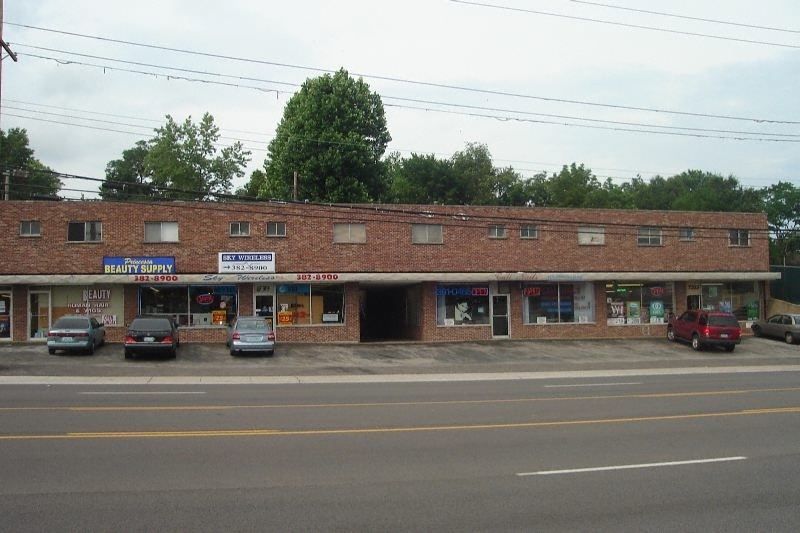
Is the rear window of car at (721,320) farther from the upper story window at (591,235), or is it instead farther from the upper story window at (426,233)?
the upper story window at (426,233)

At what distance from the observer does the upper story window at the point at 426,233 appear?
3381cm

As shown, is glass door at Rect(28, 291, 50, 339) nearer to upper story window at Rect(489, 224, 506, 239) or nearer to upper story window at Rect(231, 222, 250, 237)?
upper story window at Rect(231, 222, 250, 237)

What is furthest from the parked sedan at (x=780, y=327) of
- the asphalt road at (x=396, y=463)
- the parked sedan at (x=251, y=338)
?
the parked sedan at (x=251, y=338)

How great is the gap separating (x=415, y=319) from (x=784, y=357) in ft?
55.4

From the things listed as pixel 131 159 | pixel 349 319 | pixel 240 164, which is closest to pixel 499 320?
pixel 349 319

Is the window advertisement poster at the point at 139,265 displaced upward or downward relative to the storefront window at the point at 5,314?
upward

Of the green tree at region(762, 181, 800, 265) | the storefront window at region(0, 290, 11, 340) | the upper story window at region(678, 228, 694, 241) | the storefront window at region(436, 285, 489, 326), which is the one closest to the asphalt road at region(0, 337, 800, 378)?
the storefront window at region(0, 290, 11, 340)

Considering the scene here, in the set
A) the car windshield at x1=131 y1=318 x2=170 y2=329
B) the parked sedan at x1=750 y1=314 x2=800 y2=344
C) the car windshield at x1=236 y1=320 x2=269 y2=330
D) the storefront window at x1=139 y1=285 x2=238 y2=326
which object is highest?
the storefront window at x1=139 y1=285 x2=238 y2=326

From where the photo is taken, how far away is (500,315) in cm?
3500

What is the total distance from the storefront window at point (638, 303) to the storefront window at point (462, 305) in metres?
6.66

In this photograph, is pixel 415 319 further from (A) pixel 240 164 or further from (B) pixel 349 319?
(A) pixel 240 164

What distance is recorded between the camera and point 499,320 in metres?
35.0

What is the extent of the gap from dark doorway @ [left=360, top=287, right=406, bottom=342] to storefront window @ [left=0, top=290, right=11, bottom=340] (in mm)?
16761

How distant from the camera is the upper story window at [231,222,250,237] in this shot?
32.3 meters
